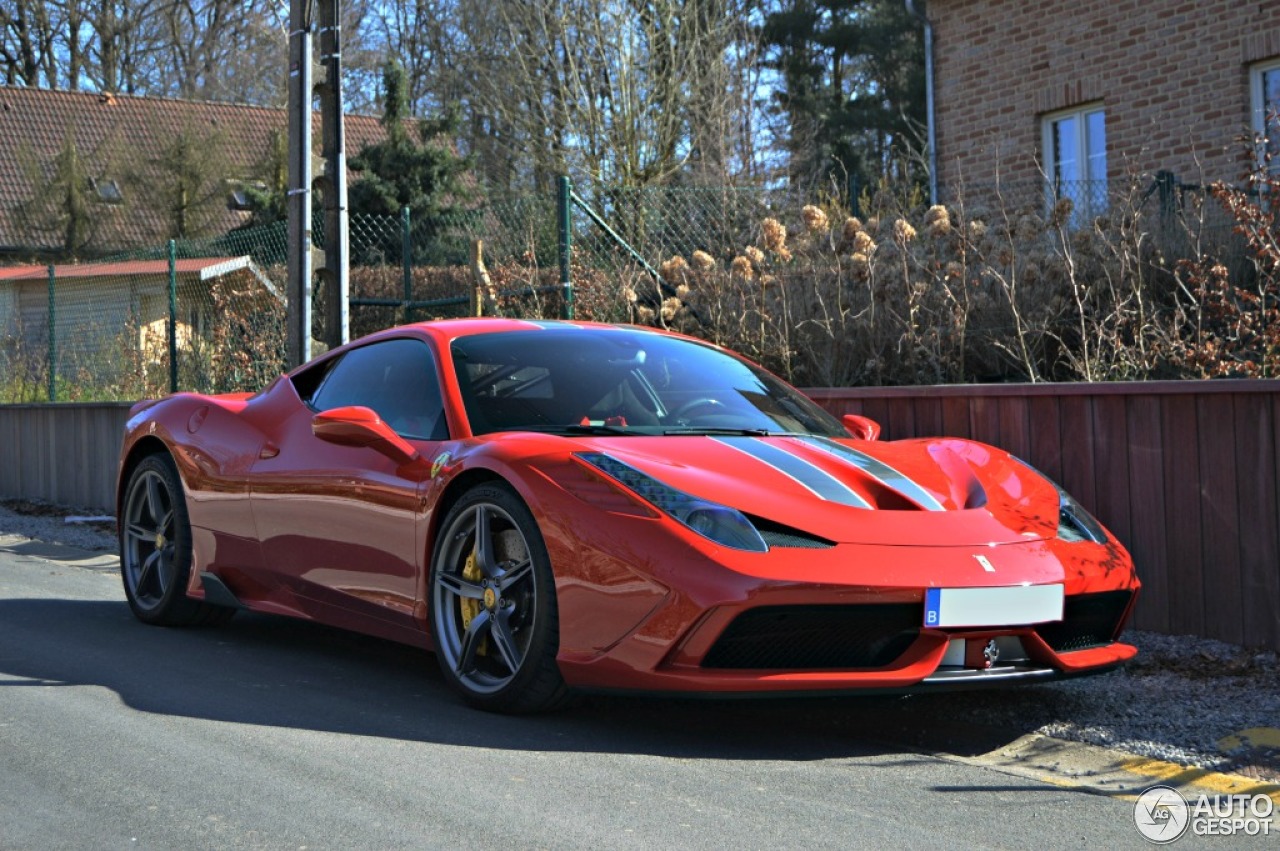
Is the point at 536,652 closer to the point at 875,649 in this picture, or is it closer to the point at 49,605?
the point at 875,649

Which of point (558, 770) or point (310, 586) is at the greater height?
point (310, 586)

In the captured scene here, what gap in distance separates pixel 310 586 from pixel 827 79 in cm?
3535

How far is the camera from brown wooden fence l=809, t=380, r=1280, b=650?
5.57m

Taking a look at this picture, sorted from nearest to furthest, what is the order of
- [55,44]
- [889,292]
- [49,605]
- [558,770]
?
1. [558,770]
2. [49,605]
3. [889,292]
4. [55,44]

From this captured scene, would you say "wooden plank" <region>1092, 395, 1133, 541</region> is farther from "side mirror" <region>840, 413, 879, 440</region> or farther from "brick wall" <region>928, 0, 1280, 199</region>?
"brick wall" <region>928, 0, 1280, 199</region>

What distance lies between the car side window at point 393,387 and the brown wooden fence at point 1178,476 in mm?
2564

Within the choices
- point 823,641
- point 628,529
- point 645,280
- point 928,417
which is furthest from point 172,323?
point 823,641

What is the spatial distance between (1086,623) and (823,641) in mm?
931

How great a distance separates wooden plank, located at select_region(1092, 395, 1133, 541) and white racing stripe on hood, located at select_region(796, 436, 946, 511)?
1.48m

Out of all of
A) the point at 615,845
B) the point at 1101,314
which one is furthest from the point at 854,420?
the point at 1101,314

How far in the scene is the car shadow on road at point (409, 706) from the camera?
14.8 ft

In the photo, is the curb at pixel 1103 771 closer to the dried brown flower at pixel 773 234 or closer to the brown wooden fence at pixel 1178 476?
the brown wooden fence at pixel 1178 476

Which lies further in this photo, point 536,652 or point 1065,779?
point 536,652

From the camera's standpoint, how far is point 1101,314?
9133 millimetres
